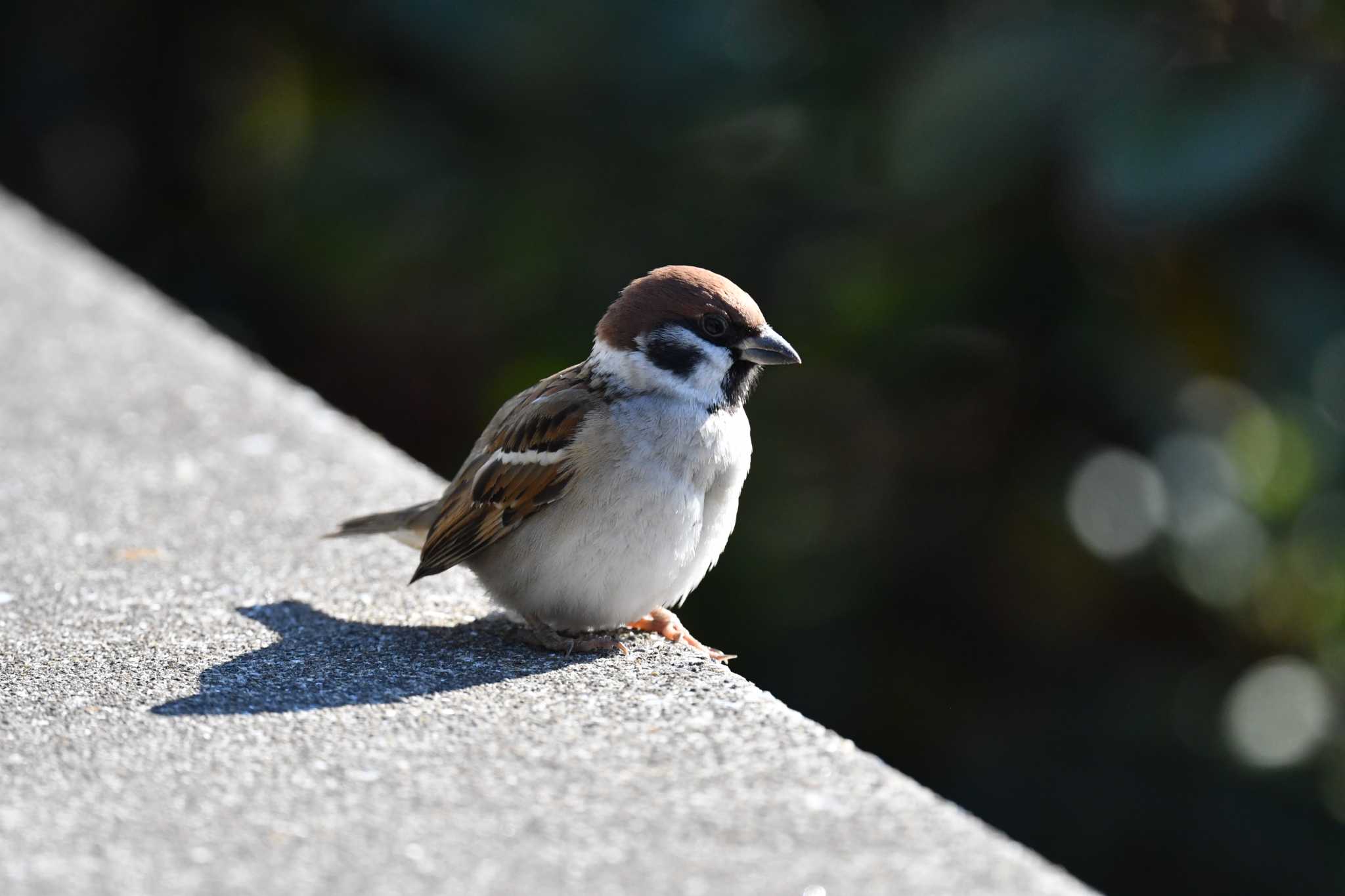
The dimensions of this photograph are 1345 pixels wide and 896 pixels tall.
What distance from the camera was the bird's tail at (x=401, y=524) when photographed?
277cm

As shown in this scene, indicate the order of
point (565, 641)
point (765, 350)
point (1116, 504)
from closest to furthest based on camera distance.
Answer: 1. point (565, 641)
2. point (765, 350)
3. point (1116, 504)

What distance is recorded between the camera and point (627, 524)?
8.32 ft

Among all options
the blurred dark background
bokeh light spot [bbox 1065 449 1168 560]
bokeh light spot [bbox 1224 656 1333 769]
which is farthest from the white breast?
bokeh light spot [bbox 1224 656 1333 769]

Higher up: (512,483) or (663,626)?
(512,483)

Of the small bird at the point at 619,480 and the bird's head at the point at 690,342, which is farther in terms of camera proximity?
the bird's head at the point at 690,342

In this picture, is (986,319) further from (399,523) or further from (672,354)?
(399,523)

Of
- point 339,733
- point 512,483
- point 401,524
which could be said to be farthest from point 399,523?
point 339,733

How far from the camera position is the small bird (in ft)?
8.30

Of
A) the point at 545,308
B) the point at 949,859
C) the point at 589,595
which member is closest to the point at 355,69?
the point at 545,308

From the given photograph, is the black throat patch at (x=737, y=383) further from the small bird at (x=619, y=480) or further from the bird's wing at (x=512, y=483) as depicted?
the bird's wing at (x=512, y=483)

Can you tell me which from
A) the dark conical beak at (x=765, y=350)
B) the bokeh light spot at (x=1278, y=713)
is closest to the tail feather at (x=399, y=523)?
the dark conical beak at (x=765, y=350)

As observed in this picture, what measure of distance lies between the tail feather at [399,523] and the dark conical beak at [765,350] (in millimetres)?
568

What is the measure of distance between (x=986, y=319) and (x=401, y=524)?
2062 millimetres

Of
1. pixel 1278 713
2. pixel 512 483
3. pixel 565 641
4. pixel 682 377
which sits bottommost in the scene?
pixel 1278 713
